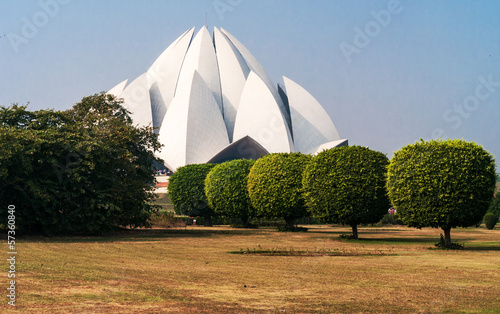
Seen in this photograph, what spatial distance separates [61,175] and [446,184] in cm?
1529

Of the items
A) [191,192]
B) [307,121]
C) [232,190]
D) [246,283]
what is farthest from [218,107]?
[246,283]

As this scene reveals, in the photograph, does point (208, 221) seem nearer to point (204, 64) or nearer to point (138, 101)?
point (138, 101)

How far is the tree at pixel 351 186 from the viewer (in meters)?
22.7

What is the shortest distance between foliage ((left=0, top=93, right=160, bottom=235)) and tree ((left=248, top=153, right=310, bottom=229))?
293 inches

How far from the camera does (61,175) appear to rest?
2144cm

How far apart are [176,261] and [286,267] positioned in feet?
9.44

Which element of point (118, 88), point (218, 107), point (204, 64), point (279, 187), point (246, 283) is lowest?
point (246, 283)

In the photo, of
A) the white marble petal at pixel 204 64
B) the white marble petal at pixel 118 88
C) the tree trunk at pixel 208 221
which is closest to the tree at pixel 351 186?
the tree trunk at pixel 208 221

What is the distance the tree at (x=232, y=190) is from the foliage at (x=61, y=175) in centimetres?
895

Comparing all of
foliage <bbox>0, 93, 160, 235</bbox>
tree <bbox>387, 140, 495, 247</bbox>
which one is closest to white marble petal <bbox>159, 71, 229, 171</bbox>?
foliage <bbox>0, 93, 160, 235</bbox>

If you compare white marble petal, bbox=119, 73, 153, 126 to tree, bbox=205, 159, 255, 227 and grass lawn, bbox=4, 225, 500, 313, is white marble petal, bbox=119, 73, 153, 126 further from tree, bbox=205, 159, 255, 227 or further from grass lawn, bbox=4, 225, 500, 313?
grass lawn, bbox=4, 225, 500, 313

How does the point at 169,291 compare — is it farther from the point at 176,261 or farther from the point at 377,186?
the point at 377,186

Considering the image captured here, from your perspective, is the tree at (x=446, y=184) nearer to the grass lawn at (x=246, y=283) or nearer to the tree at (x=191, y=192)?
Answer: the grass lawn at (x=246, y=283)

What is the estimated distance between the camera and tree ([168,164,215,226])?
40844 millimetres
